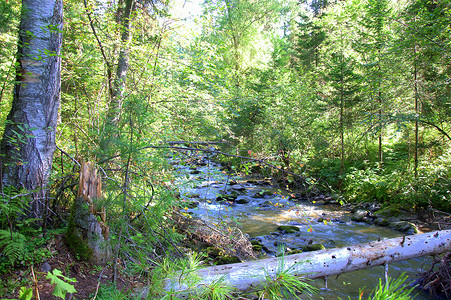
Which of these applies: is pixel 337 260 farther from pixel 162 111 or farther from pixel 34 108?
pixel 34 108

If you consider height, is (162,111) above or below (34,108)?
above

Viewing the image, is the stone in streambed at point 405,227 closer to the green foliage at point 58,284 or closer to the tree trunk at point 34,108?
the green foliage at point 58,284

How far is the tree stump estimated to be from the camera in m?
3.16

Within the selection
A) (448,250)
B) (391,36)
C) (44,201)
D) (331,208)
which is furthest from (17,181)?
(391,36)

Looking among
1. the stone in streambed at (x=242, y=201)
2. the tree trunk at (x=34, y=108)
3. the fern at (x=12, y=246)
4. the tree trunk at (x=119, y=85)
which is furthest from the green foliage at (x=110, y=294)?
the stone in streambed at (x=242, y=201)

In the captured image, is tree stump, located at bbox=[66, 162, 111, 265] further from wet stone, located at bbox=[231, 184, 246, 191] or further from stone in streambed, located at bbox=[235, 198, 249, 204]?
wet stone, located at bbox=[231, 184, 246, 191]

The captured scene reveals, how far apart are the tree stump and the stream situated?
1.42 metres

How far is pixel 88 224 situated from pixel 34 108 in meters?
1.52

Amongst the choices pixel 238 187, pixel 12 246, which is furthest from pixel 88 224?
pixel 238 187

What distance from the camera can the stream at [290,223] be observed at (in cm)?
478

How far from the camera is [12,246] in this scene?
2.54 m

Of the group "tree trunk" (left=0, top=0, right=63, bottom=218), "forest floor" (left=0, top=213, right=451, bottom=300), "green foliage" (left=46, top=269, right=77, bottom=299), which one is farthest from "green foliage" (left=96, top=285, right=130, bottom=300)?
"tree trunk" (left=0, top=0, right=63, bottom=218)

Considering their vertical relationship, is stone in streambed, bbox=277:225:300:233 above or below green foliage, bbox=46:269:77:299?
below

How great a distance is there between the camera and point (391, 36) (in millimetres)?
11602
